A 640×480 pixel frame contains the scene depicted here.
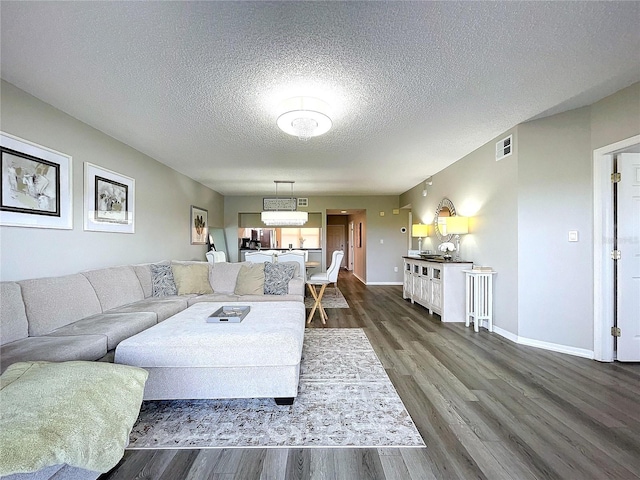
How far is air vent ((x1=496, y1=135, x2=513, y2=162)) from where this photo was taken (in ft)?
11.5

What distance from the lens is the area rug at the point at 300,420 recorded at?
172 cm

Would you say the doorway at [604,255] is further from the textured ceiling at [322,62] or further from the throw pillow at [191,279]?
the throw pillow at [191,279]

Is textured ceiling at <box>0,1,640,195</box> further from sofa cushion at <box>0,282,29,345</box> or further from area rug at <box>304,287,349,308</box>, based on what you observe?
area rug at <box>304,287,349,308</box>

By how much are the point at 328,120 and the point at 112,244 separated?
2992 mm

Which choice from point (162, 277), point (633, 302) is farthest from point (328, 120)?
point (633, 302)

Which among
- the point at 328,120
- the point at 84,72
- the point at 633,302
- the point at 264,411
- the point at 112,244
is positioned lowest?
the point at 264,411

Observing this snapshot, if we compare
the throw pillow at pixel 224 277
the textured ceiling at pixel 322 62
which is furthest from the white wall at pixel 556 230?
the throw pillow at pixel 224 277

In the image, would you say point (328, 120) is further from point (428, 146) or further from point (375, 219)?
point (375, 219)

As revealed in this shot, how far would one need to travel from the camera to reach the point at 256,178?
6074 mm

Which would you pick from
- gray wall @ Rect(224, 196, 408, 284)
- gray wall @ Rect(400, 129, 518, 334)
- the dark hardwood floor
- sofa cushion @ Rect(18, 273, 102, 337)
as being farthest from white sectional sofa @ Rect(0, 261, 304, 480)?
gray wall @ Rect(224, 196, 408, 284)

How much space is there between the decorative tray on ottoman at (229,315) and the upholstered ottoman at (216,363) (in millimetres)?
307

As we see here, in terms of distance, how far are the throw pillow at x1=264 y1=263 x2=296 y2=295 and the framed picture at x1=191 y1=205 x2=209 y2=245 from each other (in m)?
2.75

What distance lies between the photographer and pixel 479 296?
393 centimetres

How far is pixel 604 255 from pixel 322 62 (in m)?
3.14
